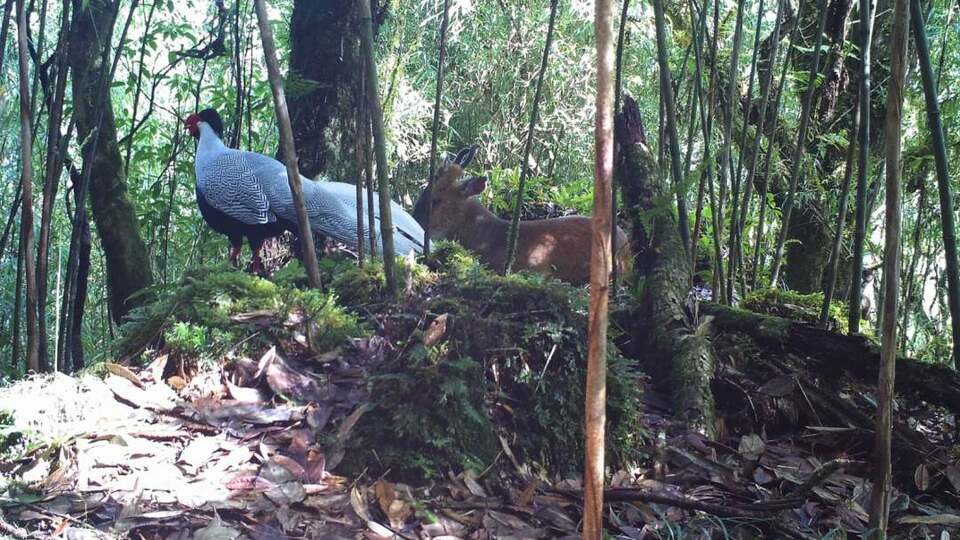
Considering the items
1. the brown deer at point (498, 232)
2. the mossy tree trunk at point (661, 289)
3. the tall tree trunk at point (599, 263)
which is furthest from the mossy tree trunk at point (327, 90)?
the tall tree trunk at point (599, 263)

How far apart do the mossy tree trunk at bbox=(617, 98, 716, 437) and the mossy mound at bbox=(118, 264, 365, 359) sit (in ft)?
3.65

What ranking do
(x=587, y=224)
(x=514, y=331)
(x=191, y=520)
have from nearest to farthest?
1. (x=191, y=520)
2. (x=514, y=331)
3. (x=587, y=224)

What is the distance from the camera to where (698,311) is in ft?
10.1

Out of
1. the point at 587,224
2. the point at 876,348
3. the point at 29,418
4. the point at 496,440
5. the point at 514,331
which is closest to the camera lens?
the point at 29,418

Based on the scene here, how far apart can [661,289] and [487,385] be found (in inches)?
39.7

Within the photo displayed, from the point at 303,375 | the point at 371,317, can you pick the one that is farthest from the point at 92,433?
the point at 371,317

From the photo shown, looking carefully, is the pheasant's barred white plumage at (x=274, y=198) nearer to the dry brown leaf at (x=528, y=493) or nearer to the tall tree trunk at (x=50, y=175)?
the tall tree trunk at (x=50, y=175)

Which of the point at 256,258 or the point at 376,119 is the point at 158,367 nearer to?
the point at 376,119

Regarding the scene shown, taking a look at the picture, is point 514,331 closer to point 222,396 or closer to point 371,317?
point 371,317

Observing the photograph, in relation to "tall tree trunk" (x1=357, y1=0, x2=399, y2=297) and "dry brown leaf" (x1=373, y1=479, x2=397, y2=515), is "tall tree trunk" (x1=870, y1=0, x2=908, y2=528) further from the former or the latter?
"tall tree trunk" (x1=357, y1=0, x2=399, y2=297)

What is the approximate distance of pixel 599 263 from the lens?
45.3 inches

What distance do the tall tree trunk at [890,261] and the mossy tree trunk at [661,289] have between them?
0.95m

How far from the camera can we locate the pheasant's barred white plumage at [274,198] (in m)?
4.02

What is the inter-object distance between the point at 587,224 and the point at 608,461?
2.43m
